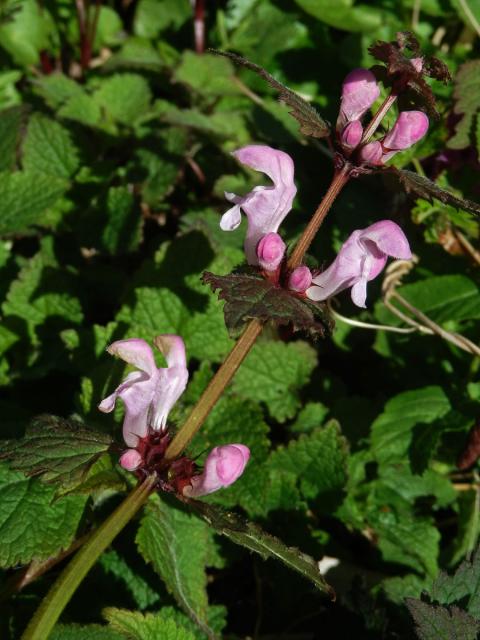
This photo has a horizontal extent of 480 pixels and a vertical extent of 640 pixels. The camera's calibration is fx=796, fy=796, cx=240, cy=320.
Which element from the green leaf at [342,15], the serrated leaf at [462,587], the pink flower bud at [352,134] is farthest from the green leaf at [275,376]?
the green leaf at [342,15]

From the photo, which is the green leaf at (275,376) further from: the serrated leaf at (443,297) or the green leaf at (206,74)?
the green leaf at (206,74)

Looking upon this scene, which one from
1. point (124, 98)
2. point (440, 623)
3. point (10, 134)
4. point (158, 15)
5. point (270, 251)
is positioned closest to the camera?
point (270, 251)

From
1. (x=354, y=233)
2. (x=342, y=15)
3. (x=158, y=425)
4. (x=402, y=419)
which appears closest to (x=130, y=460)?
(x=158, y=425)

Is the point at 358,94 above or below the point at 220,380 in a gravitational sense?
above

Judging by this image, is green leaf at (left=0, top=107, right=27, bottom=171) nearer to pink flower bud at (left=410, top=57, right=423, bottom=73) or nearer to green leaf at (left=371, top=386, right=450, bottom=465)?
green leaf at (left=371, top=386, right=450, bottom=465)

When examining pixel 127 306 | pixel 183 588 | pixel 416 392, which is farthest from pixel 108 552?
pixel 416 392

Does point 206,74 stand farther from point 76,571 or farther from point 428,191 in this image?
point 76,571

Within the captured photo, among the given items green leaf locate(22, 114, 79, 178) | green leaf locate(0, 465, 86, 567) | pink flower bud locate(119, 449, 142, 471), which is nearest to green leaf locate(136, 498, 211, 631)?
green leaf locate(0, 465, 86, 567)

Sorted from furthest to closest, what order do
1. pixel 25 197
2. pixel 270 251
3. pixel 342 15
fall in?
pixel 342 15
pixel 25 197
pixel 270 251
